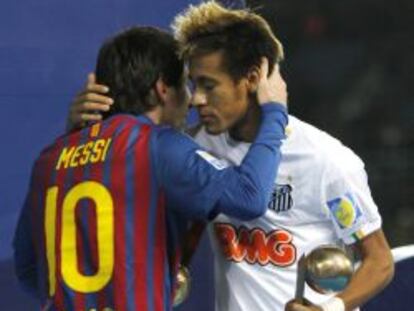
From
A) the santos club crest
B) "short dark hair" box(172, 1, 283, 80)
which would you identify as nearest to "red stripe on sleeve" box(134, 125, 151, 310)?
"short dark hair" box(172, 1, 283, 80)

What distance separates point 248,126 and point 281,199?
0.75ft

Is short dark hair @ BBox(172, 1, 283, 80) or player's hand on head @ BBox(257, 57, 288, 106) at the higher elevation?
short dark hair @ BBox(172, 1, 283, 80)

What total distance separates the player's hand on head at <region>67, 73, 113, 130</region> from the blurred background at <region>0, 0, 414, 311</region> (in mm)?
1390

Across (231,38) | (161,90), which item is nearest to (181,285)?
(161,90)

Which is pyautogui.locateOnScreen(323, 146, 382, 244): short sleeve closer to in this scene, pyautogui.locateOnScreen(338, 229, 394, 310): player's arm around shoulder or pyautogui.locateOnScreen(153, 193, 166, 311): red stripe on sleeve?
pyautogui.locateOnScreen(338, 229, 394, 310): player's arm around shoulder

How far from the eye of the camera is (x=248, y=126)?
323 cm

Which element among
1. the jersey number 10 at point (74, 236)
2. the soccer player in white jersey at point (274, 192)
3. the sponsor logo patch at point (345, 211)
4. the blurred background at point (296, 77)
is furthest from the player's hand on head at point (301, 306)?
the blurred background at point (296, 77)

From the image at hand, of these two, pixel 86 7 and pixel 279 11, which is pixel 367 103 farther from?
pixel 86 7

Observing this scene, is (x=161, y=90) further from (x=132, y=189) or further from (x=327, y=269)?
(x=327, y=269)

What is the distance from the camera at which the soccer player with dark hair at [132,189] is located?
8.95ft

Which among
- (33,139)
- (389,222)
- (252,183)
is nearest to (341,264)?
(252,183)

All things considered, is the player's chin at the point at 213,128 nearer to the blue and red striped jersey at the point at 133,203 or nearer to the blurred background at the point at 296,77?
the blue and red striped jersey at the point at 133,203

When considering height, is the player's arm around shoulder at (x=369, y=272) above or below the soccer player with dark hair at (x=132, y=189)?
below

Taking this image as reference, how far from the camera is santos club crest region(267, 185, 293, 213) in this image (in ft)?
10.4
